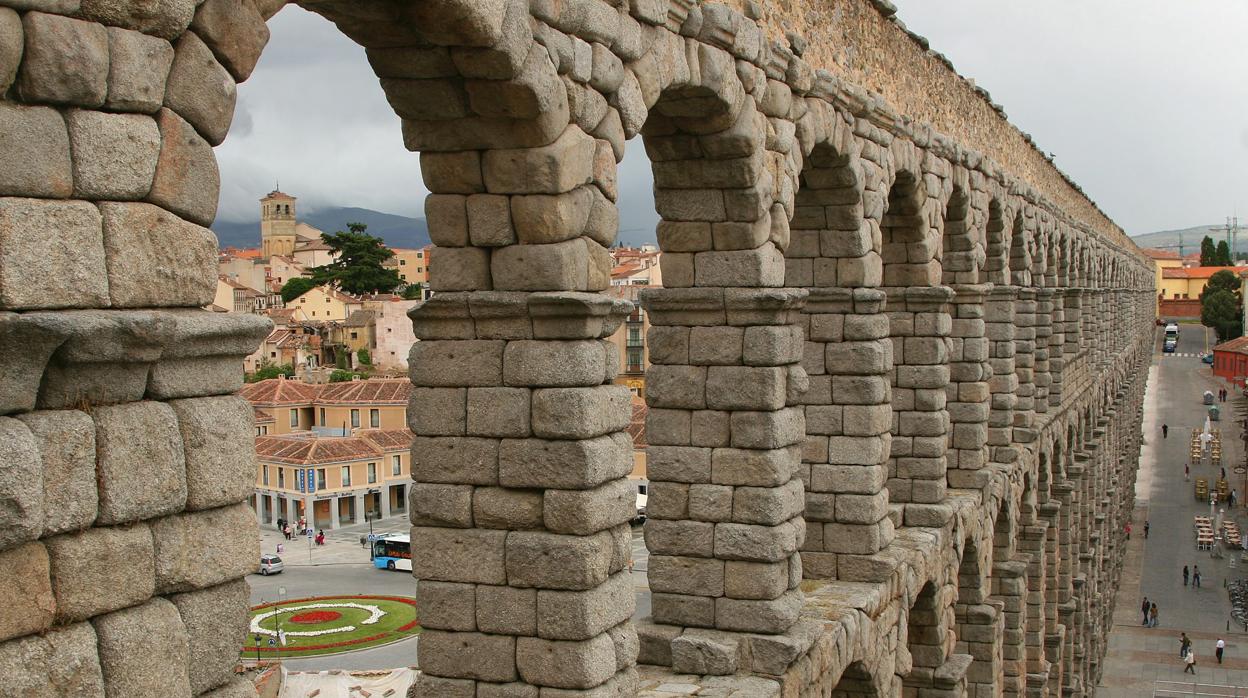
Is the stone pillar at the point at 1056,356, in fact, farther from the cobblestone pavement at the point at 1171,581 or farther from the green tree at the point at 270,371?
the green tree at the point at 270,371

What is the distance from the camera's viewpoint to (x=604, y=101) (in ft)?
23.7

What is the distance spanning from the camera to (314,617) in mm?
30531

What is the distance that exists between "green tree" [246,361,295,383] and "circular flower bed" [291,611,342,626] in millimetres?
25634

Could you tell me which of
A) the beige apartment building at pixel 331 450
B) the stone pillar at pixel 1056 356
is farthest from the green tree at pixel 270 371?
the stone pillar at pixel 1056 356

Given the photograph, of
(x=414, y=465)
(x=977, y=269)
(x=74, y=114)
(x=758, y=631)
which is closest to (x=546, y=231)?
(x=414, y=465)

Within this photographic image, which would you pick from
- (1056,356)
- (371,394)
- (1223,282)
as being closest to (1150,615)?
(1056,356)

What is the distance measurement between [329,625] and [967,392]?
59.3 ft

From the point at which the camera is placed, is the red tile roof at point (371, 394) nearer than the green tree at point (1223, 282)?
Yes

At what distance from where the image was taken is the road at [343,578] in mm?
27297

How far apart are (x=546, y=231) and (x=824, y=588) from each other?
5858 millimetres

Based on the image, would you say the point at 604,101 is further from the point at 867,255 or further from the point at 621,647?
the point at 867,255

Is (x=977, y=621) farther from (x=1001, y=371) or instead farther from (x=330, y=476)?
(x=330, y=476)

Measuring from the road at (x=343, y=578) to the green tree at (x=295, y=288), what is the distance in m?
33.3

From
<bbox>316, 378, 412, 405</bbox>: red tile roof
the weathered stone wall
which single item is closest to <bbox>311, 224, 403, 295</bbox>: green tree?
<bbox>316, 378, 412, 405</bbox>: red tile roof
